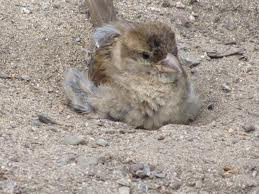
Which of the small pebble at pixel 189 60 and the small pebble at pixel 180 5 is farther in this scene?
the small pebble at pixel 180 5

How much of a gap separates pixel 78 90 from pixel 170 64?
755 millimetres

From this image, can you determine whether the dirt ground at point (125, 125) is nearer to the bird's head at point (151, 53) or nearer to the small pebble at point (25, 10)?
the small pebble at point (25, 10)

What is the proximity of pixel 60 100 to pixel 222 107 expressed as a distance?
3.67ft

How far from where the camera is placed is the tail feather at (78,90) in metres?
5.56

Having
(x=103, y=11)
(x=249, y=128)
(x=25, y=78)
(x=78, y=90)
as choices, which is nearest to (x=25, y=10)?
(x=103, y=11)

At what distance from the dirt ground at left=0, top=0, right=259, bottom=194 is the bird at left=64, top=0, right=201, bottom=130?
0.45ft

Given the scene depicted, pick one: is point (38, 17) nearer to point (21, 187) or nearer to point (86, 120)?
point (86, 120)

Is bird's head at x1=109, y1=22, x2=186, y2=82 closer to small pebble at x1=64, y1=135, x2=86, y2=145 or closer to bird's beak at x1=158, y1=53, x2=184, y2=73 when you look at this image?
bird's beak at x1=158, y1=53, x2=184, y2=73

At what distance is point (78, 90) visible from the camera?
5.68 metres

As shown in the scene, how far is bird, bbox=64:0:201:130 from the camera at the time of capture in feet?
17.5

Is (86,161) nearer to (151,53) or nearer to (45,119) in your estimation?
(45,119)

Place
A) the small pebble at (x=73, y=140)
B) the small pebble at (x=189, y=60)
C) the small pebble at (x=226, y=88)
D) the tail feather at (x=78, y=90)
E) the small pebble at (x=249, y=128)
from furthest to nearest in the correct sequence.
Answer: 1. the small pebble at (x=189, y=60)
2. the small pebble at (x=226, y=88)
3. the tail feather at (x=78, y=90)
4. the small pebble at (x=249, y=128)
5. the small pebble at (x=73, y=140)

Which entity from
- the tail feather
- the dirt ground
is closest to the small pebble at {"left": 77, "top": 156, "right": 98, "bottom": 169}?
the dirt ground

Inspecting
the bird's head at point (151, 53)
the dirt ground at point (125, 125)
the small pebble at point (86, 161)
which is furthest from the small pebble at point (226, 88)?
the small pebble at point (86, 161)
